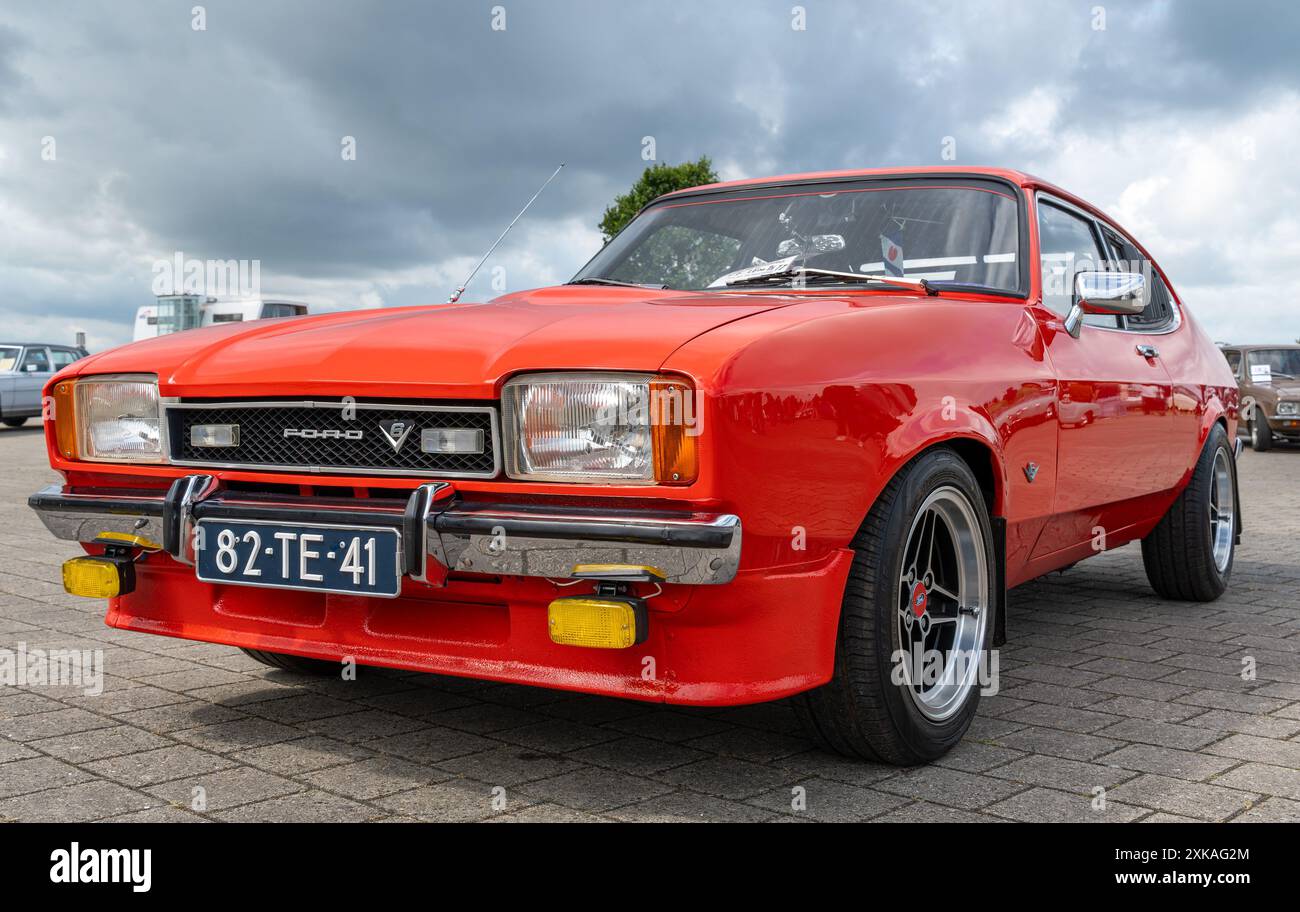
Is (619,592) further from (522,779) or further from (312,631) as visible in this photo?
(312,631)

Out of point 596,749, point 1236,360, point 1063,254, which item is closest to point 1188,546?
point 1063,254

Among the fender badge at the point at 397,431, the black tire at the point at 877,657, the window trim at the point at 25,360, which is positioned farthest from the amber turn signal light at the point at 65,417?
the window trim at the point at 25,360

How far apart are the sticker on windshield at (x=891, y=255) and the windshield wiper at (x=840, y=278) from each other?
0.07m

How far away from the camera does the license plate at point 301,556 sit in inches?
104

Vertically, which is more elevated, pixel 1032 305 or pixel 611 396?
pixel 1032 305

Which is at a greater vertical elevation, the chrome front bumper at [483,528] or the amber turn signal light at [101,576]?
the chrome front bumper at [483,528]

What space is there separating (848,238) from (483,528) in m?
1.84

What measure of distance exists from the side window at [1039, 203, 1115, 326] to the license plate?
7.48 feet

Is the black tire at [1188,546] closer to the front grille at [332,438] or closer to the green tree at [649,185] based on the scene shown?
the front grille at [332,438]

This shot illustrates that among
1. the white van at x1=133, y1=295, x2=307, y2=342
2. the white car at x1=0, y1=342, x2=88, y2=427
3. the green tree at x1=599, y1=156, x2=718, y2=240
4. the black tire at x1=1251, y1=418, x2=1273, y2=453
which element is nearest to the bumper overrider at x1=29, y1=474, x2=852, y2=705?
the black tire at x1=1251, y1=418, x2=1273, y2=453

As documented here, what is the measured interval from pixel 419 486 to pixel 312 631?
1.70 ft

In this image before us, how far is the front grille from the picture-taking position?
8.75 feet
